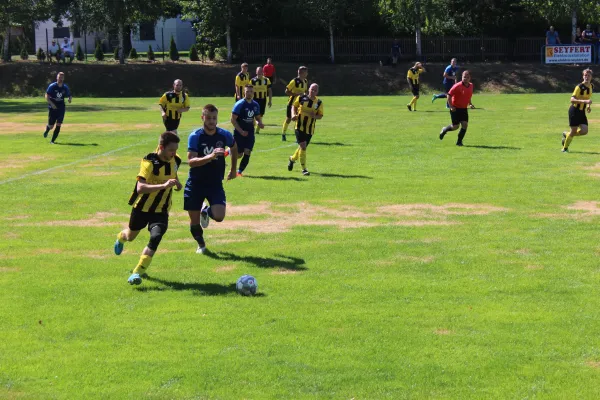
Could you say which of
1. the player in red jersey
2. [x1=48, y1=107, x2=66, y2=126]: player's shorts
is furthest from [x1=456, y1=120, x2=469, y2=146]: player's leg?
[x1=48, y1=107, x2=66, y2=126]: player's shorts

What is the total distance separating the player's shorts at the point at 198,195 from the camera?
44.3 ft

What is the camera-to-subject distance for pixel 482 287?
1141 centimetres

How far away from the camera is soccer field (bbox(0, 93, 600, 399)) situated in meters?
8.38

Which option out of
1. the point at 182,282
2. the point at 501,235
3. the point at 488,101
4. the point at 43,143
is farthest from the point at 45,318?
the point at 488,101

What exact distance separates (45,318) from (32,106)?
39.8 m

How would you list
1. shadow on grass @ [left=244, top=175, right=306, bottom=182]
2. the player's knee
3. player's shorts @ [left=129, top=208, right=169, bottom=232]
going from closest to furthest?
1. the player's knee
2. player's shorts @ [left=129, top=208, right=169, bottom=232]
3. shadow on grass @ [left=244, top=175, right=306, bottom=182]

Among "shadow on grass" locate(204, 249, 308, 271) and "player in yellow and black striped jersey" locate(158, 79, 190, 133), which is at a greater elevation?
"player in yellow and black striped jersey" locate(158, 79, 190, 133)

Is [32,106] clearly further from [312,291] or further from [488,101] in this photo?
[312,291]

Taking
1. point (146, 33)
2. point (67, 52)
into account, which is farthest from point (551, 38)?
point (146, 33)

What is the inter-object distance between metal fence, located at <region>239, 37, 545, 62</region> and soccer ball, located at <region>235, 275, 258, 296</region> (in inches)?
2146

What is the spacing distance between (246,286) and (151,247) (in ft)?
4.96

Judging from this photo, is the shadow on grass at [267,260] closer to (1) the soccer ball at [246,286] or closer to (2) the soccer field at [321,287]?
(2) the soccer field at [321,287]

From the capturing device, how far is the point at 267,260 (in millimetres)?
13039

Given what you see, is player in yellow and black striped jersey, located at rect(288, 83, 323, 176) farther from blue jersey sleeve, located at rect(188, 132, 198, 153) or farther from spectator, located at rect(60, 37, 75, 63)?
spectator, located at rect(60, 37, 75, 63)
